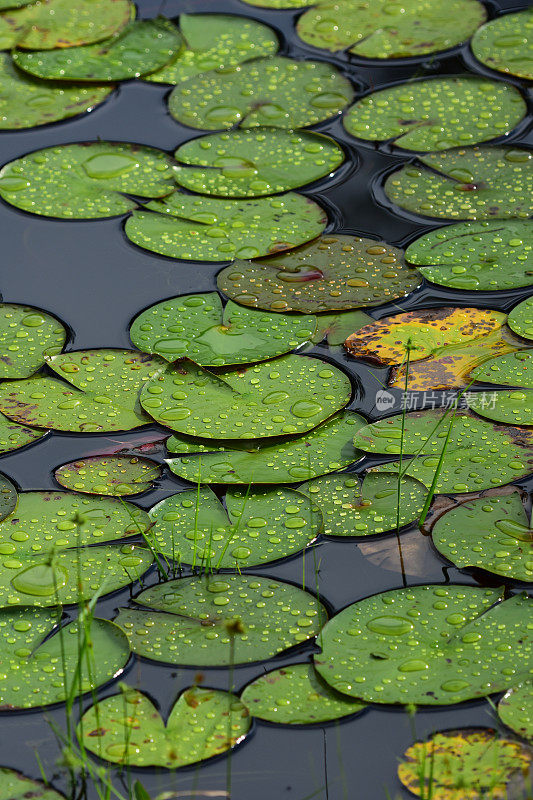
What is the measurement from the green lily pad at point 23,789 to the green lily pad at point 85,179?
4.83 feet

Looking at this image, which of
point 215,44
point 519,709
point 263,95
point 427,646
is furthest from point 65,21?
point 519,709

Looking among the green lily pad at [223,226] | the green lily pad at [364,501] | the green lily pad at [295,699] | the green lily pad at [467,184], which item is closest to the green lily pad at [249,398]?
the green lily pad at [364,501]

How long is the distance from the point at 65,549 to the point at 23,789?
0.45m

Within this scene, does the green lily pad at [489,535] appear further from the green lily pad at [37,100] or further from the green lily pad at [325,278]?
the green lily pad at [37,100]

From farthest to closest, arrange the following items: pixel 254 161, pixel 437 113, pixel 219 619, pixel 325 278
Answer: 1. pixel 437 113
2. pixel 254 161
3. pixel 325 278
4. pixel 219 619

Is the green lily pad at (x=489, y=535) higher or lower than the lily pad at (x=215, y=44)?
lower

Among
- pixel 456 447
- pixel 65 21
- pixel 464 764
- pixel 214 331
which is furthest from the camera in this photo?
pixel 65 21

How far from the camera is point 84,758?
1.33 m

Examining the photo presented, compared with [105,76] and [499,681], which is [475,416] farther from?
[105,76]

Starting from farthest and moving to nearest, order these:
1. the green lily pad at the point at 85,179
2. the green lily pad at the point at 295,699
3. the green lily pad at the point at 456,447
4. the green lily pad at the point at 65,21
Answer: the green lily pad at the point at 65,21, the green lily pad at the point at 85,179, the green lily pad at the point at 456,447, the green lily pad at the point at 295,699

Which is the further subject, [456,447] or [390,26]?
[390,26]

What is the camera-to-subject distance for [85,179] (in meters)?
2.57

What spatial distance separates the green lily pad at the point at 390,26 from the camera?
294 centimetres

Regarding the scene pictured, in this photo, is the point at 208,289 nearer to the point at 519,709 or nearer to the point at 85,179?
the point at 85,179
